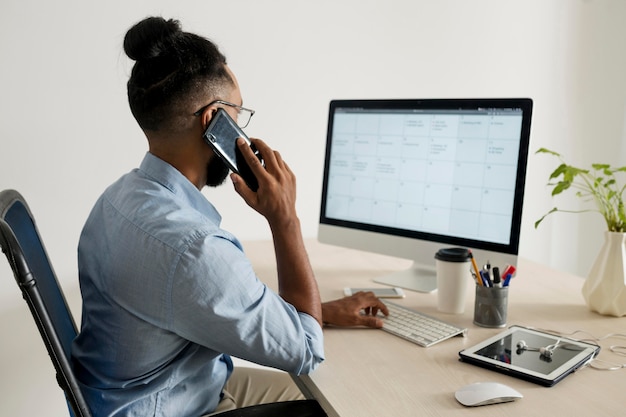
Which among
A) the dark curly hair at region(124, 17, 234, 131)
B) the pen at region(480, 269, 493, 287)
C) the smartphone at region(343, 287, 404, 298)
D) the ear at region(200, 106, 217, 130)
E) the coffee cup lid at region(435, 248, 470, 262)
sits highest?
the dark curly hair at region(124, 17, 234, 131)

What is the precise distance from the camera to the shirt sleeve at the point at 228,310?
3.23ft

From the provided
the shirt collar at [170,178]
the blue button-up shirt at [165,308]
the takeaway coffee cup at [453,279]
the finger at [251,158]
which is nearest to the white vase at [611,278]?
the takeaway coffee cup at [453,279]

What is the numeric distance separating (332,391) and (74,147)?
1.27 meters

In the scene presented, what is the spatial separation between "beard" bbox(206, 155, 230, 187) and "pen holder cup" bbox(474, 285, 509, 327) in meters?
0.58

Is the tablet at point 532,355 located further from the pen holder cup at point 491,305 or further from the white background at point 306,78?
the white background at point 306,78

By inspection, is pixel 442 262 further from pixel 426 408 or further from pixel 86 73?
pixel 86 73

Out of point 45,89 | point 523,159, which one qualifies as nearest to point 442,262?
point 523,159

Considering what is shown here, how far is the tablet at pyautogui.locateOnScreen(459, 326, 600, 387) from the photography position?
1097 millimetres

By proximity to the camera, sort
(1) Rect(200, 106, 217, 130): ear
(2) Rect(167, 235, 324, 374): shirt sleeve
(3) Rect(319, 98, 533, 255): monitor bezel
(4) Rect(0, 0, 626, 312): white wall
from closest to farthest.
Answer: (2) Rect(167, 235, 324, 374): shirt sleeve < (1) Rect(200, 106, 217, 130): ear < (3) Rect(319, 98, 533, 255): monitor bezel < (4) Rect(0, 0, 626, 312): white wall

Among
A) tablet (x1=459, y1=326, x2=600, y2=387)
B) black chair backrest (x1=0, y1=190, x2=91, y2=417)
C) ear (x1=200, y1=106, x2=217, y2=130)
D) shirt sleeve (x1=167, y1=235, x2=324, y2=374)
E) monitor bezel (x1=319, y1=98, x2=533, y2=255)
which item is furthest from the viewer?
monitor bezel (x1=319, y1=98, x2=533, y2=255)

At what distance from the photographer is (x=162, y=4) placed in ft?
6.53

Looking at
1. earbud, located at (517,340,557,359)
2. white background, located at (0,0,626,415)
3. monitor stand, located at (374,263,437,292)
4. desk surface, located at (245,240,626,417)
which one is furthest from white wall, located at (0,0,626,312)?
earbud, located at (517,340,557,359)

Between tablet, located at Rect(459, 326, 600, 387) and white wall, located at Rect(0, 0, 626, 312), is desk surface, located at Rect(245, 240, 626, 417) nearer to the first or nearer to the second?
tablet, located at Rect(459, 326, 600, 387)

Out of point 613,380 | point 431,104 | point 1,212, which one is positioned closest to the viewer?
point 1,212
